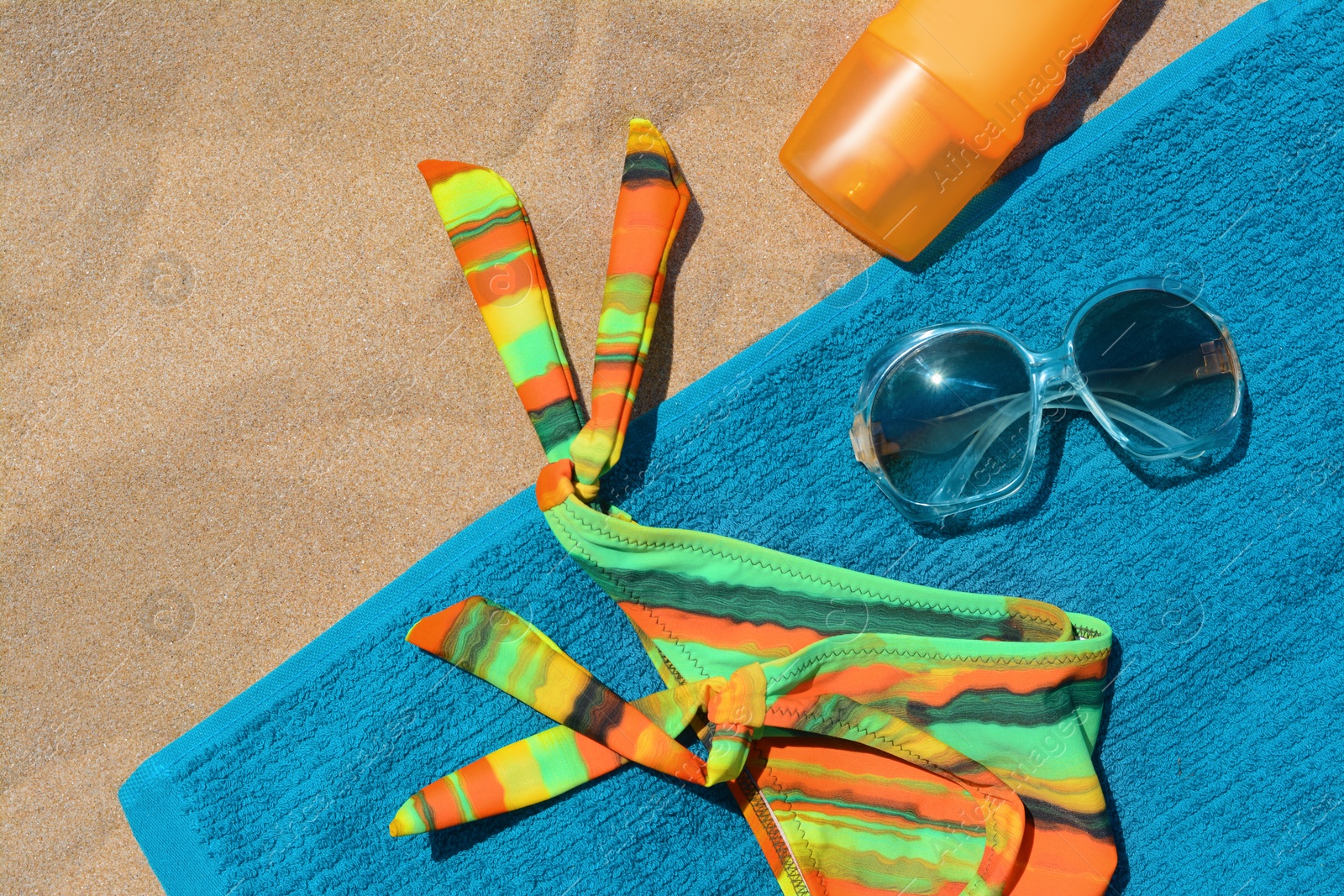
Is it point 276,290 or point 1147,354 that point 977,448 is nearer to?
point 1147,354

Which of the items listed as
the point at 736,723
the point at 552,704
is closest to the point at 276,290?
the point at 552,704

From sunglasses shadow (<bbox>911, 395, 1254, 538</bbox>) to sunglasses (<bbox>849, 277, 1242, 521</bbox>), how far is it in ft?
0.12

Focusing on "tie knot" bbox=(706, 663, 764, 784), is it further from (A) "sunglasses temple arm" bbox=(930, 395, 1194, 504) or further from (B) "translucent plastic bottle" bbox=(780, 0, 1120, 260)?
(B) "translucent plastic bottle" bbox=(780, 0, 1120, 260)

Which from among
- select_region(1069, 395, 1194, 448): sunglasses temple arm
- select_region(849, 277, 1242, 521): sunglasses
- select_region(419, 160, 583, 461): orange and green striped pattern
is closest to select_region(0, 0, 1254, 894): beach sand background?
select_region(419, 160, 583, 461): orange and green striped pattern

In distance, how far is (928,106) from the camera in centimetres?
70

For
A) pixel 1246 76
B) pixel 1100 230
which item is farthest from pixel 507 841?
pixel 1246 76

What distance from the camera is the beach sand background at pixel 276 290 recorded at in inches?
29.4

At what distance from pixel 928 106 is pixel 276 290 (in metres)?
0.60

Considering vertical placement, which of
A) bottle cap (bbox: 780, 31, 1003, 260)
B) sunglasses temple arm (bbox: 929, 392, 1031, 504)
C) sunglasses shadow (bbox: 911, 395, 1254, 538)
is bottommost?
sunglasses shadow (bbox: 911, 395, 1254, 538)

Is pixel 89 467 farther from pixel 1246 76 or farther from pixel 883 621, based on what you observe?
pixel 1246 76

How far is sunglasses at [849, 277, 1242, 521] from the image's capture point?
700 millimetres

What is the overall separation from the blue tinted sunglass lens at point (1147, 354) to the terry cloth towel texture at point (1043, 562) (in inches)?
1.9

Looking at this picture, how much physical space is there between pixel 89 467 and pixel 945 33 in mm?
849

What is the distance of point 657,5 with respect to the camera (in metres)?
0.76
